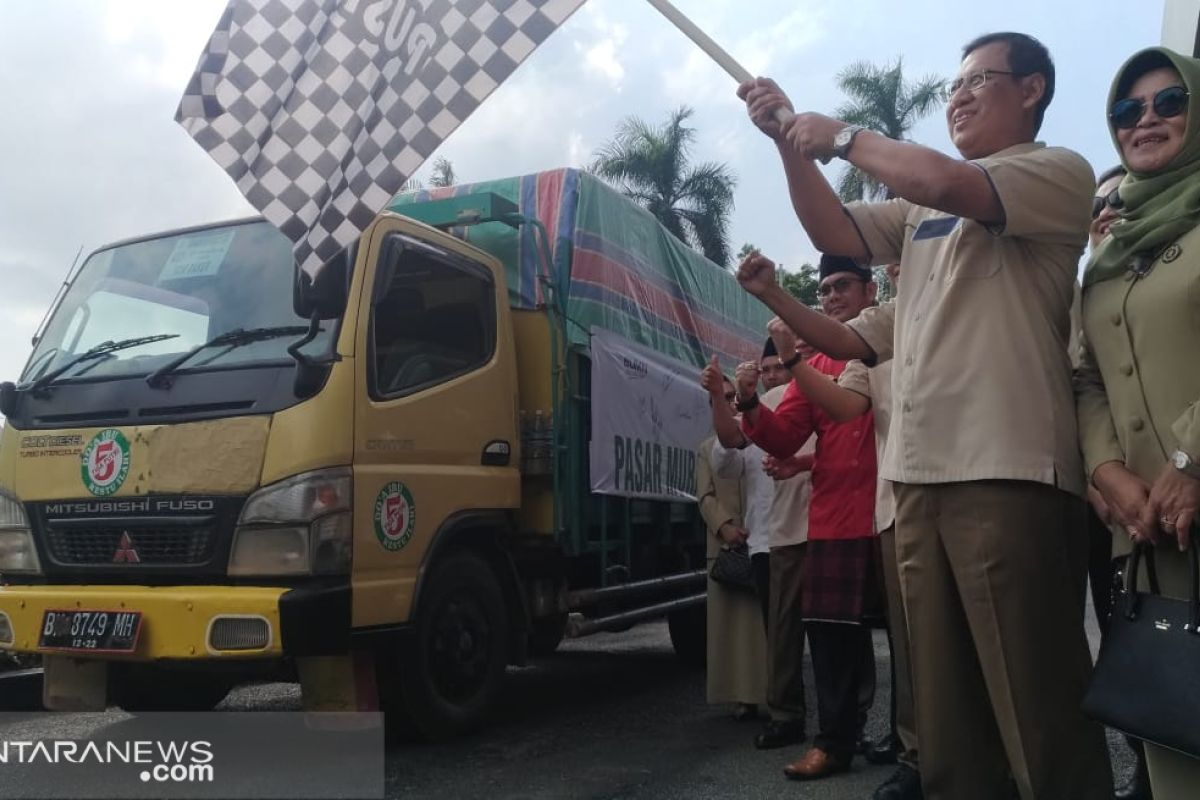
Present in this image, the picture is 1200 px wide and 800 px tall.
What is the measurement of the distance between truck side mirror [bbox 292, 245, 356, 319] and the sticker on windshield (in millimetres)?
521

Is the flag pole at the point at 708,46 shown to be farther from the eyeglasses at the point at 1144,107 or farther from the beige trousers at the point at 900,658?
the beige trousers at the point at 900,658

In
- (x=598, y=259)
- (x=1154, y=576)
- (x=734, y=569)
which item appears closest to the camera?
(x=1154, y=576)

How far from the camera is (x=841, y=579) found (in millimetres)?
3844

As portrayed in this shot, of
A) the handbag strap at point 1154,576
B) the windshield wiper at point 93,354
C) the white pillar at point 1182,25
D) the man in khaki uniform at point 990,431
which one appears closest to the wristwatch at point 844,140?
the man in khaki uniform at point 990,431

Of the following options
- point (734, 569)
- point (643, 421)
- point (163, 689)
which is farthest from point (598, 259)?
point (163, 689)

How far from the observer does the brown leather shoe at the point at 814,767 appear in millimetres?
3814

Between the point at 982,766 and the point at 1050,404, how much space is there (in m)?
0.74

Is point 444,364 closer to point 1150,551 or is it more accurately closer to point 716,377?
point 716,377

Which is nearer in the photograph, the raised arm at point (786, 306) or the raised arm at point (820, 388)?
the raised arm at point (786, 306)

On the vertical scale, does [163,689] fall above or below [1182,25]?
below

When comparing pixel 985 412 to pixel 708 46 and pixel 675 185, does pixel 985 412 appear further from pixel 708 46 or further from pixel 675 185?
pixel 675 185

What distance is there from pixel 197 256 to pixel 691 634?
417cm

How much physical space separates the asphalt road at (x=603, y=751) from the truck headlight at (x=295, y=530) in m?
0.85

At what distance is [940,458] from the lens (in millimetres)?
2152
